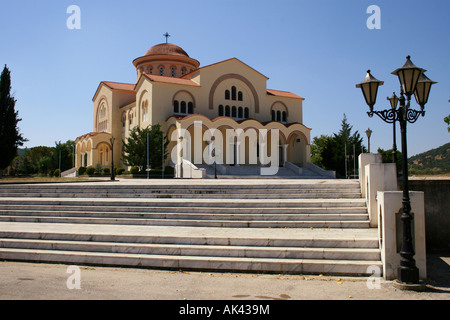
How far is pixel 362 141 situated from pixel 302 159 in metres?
13.9

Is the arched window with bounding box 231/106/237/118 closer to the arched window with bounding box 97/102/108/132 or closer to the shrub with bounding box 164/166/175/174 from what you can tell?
the shrub with bounding box 164/166/175/174

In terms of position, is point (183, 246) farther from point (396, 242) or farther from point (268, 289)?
point (396, 242)

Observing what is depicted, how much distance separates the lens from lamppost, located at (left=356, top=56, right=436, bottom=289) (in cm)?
625

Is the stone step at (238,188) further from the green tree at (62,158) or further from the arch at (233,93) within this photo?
the green tree at (62,158)

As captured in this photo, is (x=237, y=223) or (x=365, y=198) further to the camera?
(x=365, y=198)

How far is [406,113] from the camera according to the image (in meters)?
6.86

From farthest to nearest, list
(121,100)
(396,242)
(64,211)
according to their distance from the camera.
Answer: (121,100)
(64,211)
(396,242)

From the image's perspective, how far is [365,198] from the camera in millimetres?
10625

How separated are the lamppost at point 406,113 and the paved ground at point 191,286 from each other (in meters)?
0.35

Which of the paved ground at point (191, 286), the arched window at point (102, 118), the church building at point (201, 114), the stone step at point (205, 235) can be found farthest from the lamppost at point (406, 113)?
the arched window at point (102, 118)

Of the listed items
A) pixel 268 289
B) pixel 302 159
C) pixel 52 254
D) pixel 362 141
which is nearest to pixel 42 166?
pixel 302 159

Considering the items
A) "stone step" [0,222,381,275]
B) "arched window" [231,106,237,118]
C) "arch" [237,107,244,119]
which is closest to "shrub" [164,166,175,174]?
"arched window" [231,106,237,118]

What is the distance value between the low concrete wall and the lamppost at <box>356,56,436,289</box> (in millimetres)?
2726
